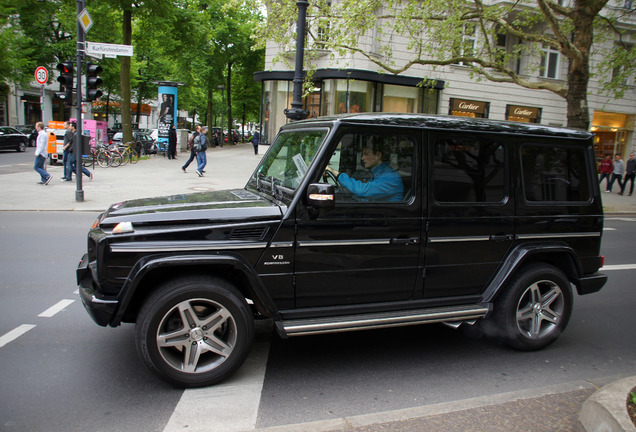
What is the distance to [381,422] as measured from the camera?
2973 mm

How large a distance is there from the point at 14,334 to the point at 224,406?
245 cm

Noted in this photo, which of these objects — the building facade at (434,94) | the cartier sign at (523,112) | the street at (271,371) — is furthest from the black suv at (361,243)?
the cartier sign at (523,112)

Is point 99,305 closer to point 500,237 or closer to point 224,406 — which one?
point 224,406

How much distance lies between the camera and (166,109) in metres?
28.1

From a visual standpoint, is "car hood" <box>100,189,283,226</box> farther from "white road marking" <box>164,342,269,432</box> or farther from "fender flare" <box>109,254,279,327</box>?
"white road marking" <box>164,342,269,432</box>

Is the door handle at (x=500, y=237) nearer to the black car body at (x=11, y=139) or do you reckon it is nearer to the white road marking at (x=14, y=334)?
the white road marking at (x=14, y=334)

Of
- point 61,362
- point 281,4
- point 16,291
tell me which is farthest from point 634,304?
point 281,4

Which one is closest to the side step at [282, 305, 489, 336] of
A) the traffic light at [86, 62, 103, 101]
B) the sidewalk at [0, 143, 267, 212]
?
the sidewalk at [0, 143, 267, 212]

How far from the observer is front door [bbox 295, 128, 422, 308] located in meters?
3.64

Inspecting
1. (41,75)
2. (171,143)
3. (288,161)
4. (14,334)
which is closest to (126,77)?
(171,143)

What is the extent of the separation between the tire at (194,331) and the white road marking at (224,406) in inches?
4.2

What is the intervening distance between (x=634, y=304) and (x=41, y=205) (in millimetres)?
12300

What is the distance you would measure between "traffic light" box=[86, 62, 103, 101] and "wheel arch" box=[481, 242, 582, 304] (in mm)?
11066

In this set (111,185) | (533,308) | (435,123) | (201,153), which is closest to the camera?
(435,123)
